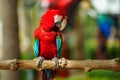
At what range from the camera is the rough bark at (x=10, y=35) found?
11.1ft

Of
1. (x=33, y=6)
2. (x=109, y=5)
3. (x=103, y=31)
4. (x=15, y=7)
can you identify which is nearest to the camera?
(x=15, y=7)

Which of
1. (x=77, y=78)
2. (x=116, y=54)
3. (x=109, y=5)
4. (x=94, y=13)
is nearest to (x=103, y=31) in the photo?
(x=94, y=13)

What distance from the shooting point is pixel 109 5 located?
34.9ft

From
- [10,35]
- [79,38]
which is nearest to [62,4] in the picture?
[79,38]

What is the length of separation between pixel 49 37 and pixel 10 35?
3.74ft

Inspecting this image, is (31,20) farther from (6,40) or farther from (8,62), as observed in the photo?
(8,62)

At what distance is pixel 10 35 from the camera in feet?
11.6

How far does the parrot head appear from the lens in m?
2.37

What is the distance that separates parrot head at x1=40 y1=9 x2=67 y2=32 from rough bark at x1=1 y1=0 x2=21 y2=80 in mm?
1045

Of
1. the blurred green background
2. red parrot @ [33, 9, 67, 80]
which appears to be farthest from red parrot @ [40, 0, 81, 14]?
red parrot @ [33, 9, 67, 80]

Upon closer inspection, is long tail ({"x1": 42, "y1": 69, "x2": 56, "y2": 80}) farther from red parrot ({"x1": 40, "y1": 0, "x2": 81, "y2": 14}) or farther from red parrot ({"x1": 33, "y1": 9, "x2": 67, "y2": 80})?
red parrot ({"x1": 40, "y1": 0, "x2": 81, "y2": 14})

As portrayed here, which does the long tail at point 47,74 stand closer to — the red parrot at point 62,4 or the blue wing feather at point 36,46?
the blue wing feather at point 36,46

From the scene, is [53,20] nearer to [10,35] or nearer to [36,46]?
[36,46]

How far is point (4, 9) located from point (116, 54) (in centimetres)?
608
